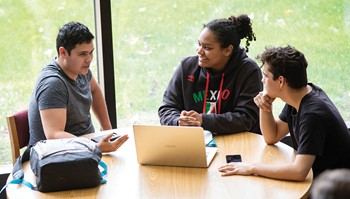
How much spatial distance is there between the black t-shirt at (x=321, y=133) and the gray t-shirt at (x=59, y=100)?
1.08 meters

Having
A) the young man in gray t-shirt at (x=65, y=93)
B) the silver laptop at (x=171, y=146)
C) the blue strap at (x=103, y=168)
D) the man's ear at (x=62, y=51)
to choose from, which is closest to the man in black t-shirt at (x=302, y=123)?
the silver laptop at (x=171, y=146)

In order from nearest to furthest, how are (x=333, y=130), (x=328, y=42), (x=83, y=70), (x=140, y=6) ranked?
(x=333, y=130), (x=83, y=70), (x=140, y=6), (x=328, y=42)

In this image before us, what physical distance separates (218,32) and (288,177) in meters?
1.05

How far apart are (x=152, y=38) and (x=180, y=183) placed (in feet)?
5.25

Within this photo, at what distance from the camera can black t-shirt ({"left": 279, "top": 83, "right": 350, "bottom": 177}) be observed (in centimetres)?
222

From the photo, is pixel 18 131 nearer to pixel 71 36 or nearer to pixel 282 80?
pixel 71 36

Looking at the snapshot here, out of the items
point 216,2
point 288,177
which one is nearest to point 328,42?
point 216,2

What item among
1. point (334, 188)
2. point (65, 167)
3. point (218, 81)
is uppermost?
point (334, 188)

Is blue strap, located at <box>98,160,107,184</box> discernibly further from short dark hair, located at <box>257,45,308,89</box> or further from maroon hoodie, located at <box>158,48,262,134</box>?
short dark hair, located at <box>257,45,308,89</box>

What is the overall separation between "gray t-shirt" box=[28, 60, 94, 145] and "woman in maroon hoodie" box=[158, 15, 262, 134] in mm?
407

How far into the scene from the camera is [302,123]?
227 cm

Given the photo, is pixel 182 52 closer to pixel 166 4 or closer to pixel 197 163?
pixel 166 4

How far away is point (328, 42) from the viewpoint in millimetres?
3898

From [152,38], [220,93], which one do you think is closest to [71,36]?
[220,93]
